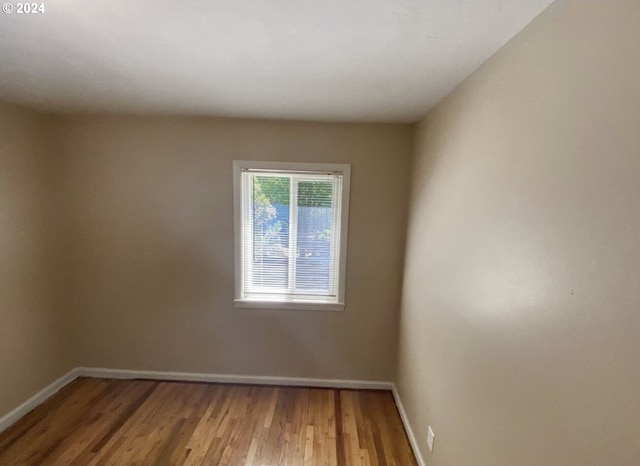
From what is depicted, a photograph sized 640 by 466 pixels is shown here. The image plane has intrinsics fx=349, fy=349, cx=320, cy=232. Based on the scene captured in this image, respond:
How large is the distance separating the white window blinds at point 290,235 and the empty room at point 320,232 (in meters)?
0.02

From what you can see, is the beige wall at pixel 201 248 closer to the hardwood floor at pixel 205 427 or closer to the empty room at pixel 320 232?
the empty room at pixel 320 232

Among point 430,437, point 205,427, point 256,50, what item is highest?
point 256,50

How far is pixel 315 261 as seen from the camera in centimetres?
305

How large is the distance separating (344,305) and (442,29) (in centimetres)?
225

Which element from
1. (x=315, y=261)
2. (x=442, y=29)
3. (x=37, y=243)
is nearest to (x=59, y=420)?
(x=37, y=243)

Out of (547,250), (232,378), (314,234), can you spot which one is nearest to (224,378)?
(232,378)

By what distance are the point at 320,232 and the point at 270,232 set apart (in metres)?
0.43

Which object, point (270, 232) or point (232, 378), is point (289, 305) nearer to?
point (270, 232)

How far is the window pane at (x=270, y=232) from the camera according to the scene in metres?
2.97

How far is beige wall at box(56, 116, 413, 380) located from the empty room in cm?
2

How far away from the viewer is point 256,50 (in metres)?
1.49

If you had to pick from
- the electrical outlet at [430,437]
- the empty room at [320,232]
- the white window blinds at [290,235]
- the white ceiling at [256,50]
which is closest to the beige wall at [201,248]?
the empty room at [320,232]

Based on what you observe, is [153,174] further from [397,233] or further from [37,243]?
[397,233]

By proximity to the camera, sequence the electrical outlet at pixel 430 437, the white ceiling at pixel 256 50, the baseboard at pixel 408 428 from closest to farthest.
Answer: the white ceiling at pixel 256 50 → the electrical outlet at pixel 430 437 → the baseboard at pixel 408 428
